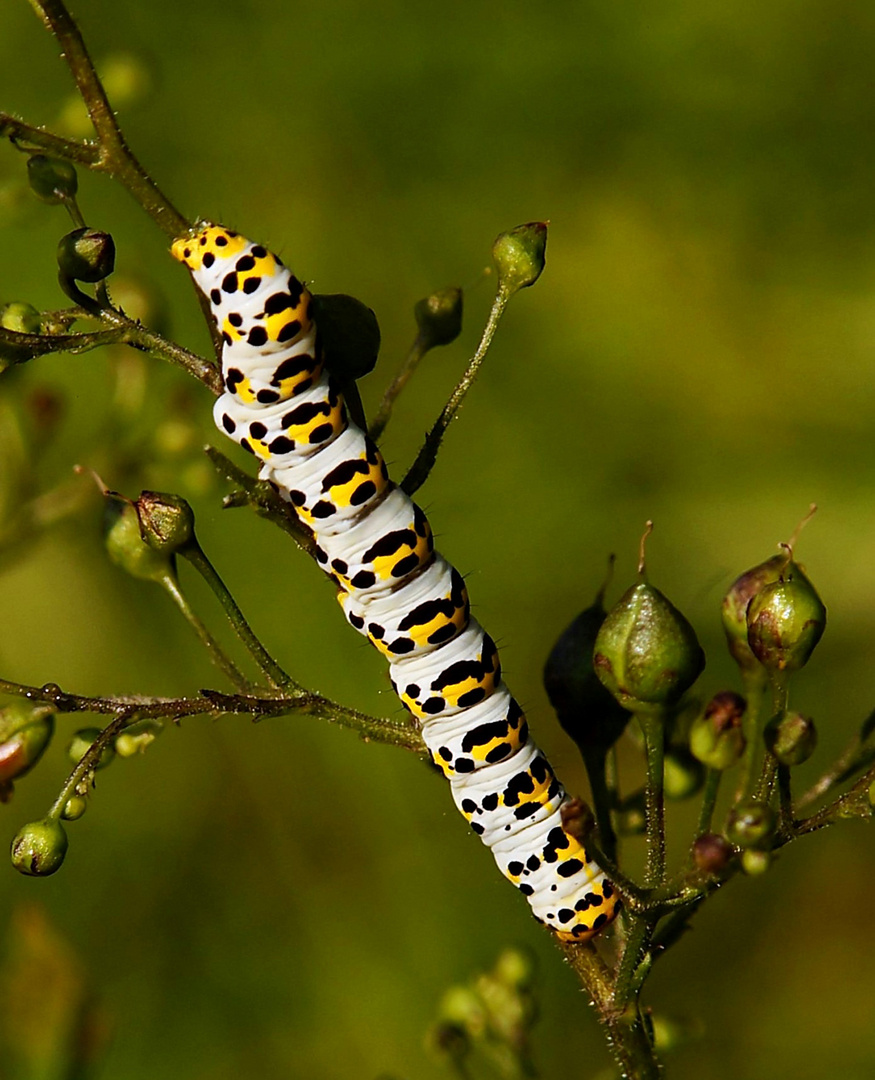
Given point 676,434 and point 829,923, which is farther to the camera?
point 676,434

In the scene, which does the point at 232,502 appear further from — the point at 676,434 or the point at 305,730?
the point at 676,434

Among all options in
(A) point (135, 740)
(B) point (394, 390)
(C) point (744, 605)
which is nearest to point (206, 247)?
(B) point (394, 390)

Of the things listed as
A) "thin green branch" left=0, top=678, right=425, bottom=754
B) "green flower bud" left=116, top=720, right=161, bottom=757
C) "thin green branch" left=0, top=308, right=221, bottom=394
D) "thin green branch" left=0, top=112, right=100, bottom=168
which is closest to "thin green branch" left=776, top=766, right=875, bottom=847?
"thin green branch" left=0, top=678, right=425, bottom=754

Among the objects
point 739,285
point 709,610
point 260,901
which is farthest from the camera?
point 739,285

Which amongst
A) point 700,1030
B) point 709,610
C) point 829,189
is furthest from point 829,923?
point 829,189

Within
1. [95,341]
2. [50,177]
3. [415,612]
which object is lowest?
[415,612]

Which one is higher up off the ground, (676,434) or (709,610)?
(676,434)

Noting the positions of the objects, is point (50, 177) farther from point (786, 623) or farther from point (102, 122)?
point (786, 623)
